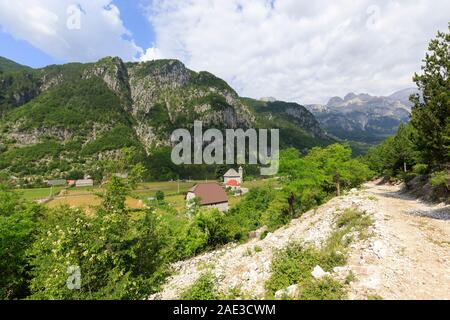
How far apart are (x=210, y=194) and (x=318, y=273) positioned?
79.0m

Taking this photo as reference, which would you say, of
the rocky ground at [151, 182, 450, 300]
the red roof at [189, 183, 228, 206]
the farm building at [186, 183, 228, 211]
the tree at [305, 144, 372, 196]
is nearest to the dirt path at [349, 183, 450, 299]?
the rocky ground at [151, 182, 450, 300]

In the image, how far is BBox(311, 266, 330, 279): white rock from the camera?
11.4 m

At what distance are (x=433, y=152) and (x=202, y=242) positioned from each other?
1174 inches

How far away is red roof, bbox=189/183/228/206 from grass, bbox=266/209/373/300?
230 feet

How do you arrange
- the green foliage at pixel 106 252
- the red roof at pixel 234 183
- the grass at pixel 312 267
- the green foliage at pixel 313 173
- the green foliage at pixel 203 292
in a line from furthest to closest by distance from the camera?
the red roof at pixel 234 183 → the green foliage at pixel 313 173 → the green foliage at pixel 203 292 → the green foliage at pixel 106 252 → the grass at pixel 312 267

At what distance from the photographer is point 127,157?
14.1 m

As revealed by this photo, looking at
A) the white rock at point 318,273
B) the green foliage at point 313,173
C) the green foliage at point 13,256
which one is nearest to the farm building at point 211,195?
the green foliage at point 313,173

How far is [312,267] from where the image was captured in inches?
498

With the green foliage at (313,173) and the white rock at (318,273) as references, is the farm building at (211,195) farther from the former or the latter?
the white rock at (318,273)

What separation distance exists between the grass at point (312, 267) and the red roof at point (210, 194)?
7009 centimetres

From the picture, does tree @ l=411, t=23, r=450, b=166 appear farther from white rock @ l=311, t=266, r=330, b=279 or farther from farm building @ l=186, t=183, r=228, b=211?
farm building @ l=186, t=183, r=228, b=211

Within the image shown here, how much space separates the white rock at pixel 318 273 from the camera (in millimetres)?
11391

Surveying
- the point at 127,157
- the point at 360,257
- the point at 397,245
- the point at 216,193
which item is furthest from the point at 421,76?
the point at 216,193
